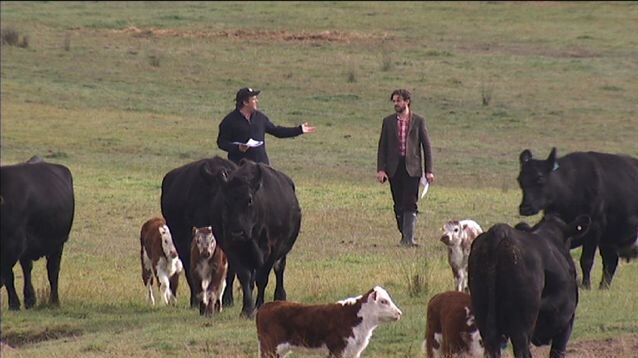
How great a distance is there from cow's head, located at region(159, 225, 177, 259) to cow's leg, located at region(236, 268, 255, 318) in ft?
7.59

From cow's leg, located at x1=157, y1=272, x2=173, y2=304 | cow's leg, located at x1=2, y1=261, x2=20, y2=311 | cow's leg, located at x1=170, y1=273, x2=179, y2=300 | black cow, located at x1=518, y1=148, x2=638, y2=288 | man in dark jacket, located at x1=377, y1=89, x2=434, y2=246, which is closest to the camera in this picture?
black cow, located at x1=518, y1=148, x2=638, y2=288

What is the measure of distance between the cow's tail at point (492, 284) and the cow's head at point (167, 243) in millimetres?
6767

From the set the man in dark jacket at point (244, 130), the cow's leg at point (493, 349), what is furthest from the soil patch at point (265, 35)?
the cow's leg at point (493, 349)

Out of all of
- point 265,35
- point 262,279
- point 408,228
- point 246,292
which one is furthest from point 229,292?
point 265,35

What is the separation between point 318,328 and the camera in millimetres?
14070

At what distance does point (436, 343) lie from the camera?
13844mm

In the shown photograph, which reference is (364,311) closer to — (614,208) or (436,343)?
(436,343)

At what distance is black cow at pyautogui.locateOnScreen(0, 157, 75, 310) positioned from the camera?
1727 centimetres

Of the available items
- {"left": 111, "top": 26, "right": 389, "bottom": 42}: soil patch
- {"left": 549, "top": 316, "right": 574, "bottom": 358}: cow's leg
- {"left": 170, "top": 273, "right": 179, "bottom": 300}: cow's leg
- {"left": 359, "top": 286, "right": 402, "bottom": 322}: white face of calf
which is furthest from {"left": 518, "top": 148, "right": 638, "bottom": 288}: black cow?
{"left": 111, "top": 26, "right": 389, "bottom": 42}: soil patch

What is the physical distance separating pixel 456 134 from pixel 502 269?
24554mm

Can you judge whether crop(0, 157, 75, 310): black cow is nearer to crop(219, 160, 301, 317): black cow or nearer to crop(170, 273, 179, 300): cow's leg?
crop(170, 273, 179, 300): cow's leg

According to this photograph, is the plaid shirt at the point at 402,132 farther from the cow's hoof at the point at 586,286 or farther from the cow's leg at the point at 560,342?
the cow's leg at the point at 560,342

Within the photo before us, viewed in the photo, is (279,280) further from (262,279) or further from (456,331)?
(456,331)

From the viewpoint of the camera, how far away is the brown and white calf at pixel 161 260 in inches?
749
